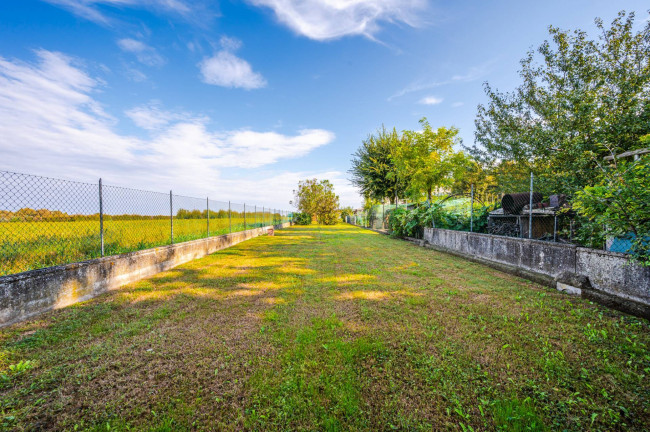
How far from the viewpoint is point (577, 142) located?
639cm

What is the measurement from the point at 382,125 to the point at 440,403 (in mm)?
23860

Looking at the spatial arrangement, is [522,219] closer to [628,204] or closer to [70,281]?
[628,204]

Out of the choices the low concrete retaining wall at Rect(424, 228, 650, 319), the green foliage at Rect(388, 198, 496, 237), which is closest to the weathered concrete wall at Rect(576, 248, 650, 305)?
the low concrete retaining wall at Rect(424, 228, 650, 319)

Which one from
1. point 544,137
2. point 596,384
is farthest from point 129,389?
point 544,137

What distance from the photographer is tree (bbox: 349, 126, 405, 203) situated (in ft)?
70.1

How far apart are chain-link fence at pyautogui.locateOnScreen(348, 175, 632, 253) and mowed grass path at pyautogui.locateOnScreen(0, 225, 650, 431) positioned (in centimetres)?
115

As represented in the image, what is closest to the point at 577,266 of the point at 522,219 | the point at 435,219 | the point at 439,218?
the point at 522,219

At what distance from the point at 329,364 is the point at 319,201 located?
31.7 meters

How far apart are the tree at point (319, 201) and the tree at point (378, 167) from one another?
10190mm

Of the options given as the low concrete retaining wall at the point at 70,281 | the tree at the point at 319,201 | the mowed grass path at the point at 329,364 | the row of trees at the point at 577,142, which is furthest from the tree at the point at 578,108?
the tree at the point at 319,201

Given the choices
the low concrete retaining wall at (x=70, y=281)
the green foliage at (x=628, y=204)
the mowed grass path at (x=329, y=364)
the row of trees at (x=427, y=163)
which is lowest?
the mowed grass path at (x=329, y=364)

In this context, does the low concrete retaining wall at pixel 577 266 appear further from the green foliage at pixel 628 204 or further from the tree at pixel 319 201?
the tree at pixel 319 201

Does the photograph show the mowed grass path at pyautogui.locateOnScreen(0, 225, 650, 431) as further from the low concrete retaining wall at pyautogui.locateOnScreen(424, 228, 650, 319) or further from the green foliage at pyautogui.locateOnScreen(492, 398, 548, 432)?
the low concrete retaining wall at pyautogui.locateOnScreen(424, 228, 650, 319)

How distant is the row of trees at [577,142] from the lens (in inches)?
119
